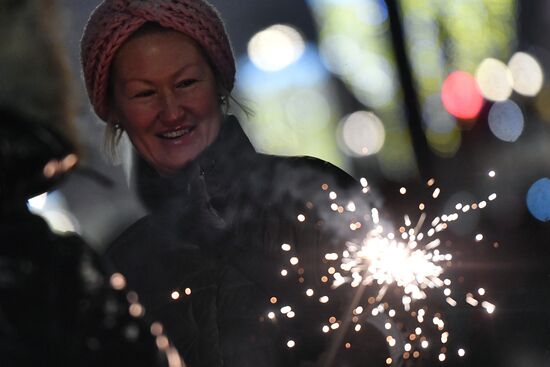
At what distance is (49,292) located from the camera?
A: 1780 millimetres

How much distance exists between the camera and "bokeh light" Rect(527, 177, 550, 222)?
3352mm

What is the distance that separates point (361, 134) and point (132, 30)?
81cm

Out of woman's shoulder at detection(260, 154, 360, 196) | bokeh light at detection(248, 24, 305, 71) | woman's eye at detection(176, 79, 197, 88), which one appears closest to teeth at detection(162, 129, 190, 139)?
woman's eye at detection(176, 79, 197, 88)

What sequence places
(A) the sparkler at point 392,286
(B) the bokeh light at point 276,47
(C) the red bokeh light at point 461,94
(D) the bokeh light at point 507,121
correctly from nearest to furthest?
(A) the sparkler at point 392,286
(B) the bokeh light at point 276,47
(C) the red bokeh light at point 461,94
(D) the bokeh light at point 507,121

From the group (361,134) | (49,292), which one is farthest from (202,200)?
(49,292)

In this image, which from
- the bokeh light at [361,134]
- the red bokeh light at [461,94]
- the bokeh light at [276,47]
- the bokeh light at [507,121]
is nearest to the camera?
the bokeh light at [276,47]

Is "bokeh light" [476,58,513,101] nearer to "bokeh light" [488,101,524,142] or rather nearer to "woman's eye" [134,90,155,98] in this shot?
"bokeh light" [488,101,524,142]

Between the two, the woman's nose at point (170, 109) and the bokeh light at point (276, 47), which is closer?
the woman's nose at point (170, 109)

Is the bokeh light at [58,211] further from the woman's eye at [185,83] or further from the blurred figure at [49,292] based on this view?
the blurred figure at [49,292]

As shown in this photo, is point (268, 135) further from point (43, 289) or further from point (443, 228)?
point (43, 289)

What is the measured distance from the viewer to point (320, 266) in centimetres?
260

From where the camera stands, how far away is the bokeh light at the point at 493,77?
3.32 m

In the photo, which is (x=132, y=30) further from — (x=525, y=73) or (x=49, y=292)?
(x=525, y=73)

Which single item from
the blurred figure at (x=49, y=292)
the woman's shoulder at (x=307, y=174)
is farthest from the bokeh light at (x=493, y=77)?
the blurred figure at (x=49, y=292)
